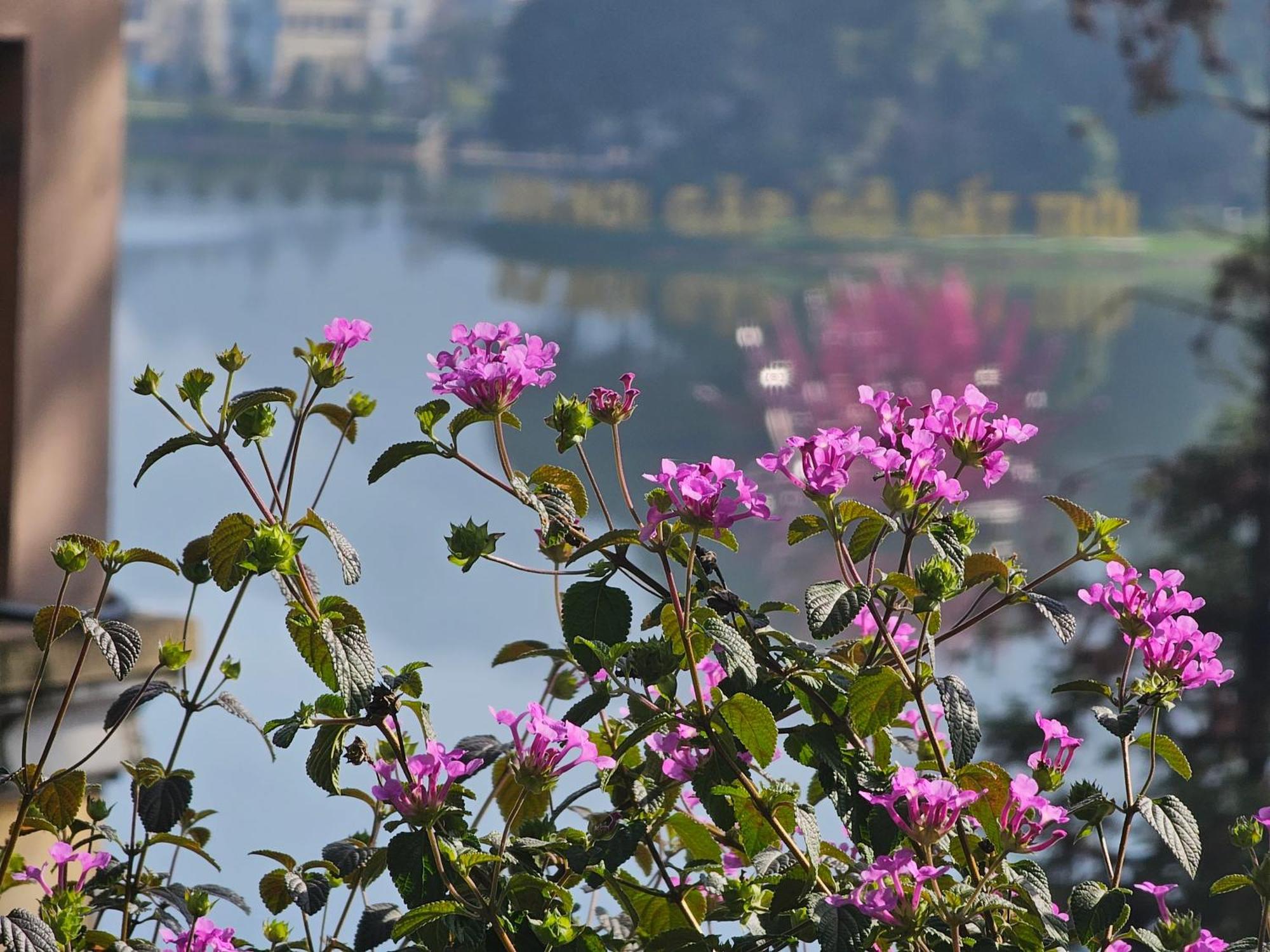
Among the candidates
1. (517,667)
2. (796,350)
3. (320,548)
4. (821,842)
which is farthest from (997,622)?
(821,842)

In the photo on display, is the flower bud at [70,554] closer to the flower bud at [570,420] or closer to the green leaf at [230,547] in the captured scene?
the green leaf at [230,547]

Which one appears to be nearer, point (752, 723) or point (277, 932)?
point (752, 723)

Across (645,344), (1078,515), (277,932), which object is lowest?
(645,344)

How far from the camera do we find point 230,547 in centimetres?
42

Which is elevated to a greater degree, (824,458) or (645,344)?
(824,458)

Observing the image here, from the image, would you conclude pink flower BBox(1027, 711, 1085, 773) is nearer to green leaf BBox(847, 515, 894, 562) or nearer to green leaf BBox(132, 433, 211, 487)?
green leaf BBox(847, 515, 894, 562)

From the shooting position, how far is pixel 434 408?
44 cm

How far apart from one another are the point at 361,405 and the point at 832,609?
0.18m

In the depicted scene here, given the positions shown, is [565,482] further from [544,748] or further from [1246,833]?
[1246,833]

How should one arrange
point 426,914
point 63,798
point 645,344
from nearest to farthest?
1. point 426,914
2. point 63,798
3. point 645,344

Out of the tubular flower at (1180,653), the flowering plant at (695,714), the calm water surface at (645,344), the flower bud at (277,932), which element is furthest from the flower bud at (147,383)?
the calm water surface at (645,344)

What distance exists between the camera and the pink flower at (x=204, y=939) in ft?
1.56

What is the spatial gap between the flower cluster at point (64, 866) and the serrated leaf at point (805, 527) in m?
0.29

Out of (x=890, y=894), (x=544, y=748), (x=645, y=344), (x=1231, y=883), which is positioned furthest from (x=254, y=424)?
(x=645, y=344)
